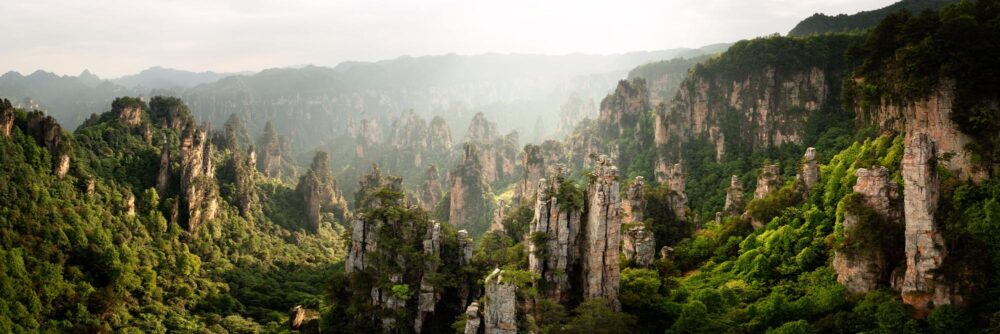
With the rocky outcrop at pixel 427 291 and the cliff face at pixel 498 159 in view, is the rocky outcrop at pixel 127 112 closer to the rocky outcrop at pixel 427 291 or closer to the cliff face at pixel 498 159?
the cliff face at pixel 498 159

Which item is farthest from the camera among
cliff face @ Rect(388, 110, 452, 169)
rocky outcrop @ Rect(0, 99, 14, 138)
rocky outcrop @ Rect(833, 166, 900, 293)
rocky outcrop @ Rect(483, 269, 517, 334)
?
cliff face @ Rect(388, 110, 452, 169)

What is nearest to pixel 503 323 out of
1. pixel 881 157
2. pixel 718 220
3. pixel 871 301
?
pixel 871 301

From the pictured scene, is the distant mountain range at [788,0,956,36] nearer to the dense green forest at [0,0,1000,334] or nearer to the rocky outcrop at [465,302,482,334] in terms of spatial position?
the dense green forest at [0,0,1000,334]

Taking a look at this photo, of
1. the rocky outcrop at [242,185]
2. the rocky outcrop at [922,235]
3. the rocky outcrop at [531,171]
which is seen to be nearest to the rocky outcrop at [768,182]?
the rocky outcrop at [922,235]

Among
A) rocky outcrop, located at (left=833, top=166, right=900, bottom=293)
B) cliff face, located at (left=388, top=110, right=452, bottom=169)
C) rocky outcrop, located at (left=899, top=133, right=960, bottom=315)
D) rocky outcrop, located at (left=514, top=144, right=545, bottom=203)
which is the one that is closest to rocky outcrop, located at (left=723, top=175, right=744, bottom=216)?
rocky outcrop, located at (left=833, top=166, right=900, bottom=293)

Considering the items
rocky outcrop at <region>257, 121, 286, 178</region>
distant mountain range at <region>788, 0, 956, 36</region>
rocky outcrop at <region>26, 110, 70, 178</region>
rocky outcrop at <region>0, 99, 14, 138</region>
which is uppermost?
distant mountain range at <region>788, 0, 956, 36</region>

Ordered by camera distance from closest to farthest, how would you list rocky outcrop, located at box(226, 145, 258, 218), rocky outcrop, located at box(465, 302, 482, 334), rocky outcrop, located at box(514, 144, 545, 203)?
rocky outcrop, located at box(465, 302, 482, 334) → rocky outcrop, located at box(226, 145, 258, 218) → rocky outcrop, located at box(514, 144, 545, 203)

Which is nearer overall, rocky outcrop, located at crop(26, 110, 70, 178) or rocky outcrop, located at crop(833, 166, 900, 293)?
rocky outcrop, located at crop(833, 166, 900, 293)
